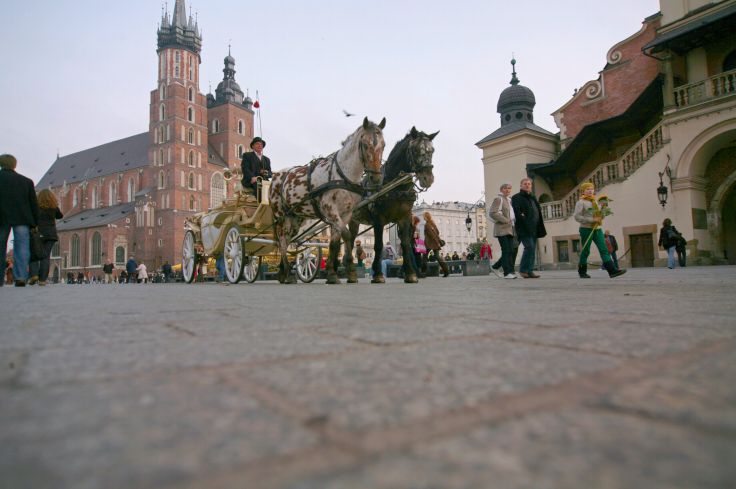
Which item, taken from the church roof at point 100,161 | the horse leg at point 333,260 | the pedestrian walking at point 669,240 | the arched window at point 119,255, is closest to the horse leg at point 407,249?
the horse leg at point 333,260

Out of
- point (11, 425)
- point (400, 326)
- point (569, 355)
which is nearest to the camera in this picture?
point (11, 425)

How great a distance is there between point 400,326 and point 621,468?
1314mm

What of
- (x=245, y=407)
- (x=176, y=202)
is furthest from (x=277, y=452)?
(x=176, y=202)

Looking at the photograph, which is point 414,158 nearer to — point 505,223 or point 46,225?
point 505,223

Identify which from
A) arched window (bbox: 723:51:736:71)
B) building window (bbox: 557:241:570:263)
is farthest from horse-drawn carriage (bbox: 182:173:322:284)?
arched window (bbox: 723:51:736:71)

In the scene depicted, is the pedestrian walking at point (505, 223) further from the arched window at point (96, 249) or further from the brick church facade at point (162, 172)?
the arched window at point (96, 249)

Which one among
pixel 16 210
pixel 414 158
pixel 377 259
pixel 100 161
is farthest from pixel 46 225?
pixel 100 161

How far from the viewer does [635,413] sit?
0.65m

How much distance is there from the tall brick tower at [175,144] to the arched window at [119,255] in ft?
11.7

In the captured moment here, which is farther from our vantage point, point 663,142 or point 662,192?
point 663,142

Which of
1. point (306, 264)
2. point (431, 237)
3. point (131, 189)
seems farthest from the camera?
point (131, 189)

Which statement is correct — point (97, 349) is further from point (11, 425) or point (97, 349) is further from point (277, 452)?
point (277, 452)

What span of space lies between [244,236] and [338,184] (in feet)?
7.51

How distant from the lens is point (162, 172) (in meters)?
66.4
